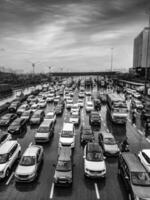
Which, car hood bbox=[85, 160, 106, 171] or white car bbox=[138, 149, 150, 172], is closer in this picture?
car hood bbox=[85, 160, 106, 171]

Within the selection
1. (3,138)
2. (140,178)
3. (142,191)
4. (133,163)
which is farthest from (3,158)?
(142,191)

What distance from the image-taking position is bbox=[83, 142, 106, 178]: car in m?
13.4

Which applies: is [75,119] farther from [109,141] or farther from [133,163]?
[133,163]

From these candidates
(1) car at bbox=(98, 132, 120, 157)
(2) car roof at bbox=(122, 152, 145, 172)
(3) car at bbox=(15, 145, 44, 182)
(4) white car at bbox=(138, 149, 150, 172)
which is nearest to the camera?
(2) car roof at bbox=(122, 152, 145, 172)

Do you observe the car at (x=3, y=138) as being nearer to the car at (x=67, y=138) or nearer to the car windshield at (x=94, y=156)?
the car at (x=67, y=138)

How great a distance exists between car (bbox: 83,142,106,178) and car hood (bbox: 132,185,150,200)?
2963 mm

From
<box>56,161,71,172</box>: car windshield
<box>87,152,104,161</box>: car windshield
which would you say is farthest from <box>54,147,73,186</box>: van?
<box>87,152,104,161</box>: car windshield

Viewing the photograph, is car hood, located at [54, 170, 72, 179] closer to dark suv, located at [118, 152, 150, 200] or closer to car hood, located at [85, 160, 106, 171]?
car hood, located at [85, 160, 106, 171]

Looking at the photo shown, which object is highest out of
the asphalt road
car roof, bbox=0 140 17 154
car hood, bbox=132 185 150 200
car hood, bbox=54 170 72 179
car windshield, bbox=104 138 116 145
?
car roof, bbox=0 140 17 154

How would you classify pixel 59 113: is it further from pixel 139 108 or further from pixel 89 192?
pixel 89 192

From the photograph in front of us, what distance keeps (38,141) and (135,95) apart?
39.2 metres

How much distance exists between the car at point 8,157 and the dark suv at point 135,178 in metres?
8.85

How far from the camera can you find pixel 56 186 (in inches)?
506

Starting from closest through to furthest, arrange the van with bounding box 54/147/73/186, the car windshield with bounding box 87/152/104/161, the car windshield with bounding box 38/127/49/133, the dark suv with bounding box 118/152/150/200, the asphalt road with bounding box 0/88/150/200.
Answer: the dark suv with bounding box 118/152/150/200
the asphalt road with bounding box 0/88/150/200
the van with bounding box 54/147/73/186
the car windshield with bounding box 87/152/104/161
the car windshield with bounding box 38/127/49/133
